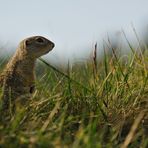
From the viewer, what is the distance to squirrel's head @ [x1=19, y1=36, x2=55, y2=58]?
17.9ft

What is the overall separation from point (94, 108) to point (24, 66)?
156 cm

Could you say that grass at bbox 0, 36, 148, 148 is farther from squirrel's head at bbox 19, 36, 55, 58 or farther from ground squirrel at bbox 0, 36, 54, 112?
squirrel's head at bbox 19, 36, 55, 58

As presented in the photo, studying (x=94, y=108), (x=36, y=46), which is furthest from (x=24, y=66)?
(x=94, y=108)

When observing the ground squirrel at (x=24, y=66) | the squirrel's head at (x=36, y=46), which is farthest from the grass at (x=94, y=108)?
the squirrel's head at (x=36, y=46)

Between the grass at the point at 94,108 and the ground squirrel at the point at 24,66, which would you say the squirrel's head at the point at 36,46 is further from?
the grass at the point at 94,108

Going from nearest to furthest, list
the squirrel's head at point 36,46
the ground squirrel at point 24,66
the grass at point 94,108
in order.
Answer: the grass at point 94,108 → the ground squirrel at point 24,66 → the squirrel's head at point 36,46

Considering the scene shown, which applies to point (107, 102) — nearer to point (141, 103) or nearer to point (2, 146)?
point (141, 103)

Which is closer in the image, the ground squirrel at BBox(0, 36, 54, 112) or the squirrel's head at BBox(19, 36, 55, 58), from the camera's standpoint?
the ground squirrel at BBox(0, 36, 54, 112)

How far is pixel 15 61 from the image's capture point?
5293 millimetres

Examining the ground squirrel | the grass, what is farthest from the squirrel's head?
the grass

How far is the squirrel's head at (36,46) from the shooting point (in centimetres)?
546

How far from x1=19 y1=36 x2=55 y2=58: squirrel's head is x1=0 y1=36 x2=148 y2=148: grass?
623mm

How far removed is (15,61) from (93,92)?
1523 mm

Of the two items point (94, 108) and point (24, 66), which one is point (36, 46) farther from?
point (94, 108)
